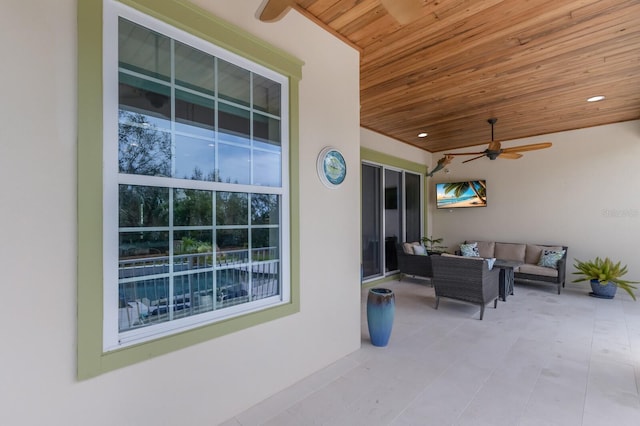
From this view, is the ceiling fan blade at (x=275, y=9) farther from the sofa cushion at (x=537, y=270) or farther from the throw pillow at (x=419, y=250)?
the sofa cushion at (x=537, y=270)

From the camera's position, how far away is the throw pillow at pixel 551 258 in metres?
5.14

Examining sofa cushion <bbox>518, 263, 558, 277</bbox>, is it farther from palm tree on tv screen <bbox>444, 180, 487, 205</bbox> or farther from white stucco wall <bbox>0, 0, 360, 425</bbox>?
white stucco wall <bbox>0, 0, 360, 425</bbox>

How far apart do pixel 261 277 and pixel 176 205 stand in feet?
2.71

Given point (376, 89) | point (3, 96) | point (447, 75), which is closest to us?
point (3, 96)

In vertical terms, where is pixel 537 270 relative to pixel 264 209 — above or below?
below

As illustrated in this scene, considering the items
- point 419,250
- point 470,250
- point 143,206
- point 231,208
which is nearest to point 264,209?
point 231,208

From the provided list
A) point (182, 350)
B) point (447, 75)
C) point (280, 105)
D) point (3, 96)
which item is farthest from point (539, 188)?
point (3, 96)

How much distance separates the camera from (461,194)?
687 cm

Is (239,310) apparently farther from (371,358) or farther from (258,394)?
(371,358)

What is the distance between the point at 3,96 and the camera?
1246 millimetres

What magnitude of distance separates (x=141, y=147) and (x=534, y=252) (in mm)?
6684

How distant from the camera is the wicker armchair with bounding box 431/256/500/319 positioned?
3812 millimetres

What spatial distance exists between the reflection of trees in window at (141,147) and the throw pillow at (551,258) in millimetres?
6113

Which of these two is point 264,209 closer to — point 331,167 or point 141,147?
point 331,167
